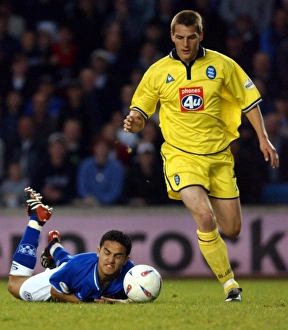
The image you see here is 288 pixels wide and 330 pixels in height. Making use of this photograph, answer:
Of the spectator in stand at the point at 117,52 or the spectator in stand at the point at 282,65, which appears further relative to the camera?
the spectator in stand at the point at 117,52

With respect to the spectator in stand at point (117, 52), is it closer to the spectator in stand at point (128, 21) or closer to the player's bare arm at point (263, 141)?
the spectator in stand at point (128, 21)

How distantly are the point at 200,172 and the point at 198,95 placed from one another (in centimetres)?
66

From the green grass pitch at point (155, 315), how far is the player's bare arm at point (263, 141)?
3.98ft

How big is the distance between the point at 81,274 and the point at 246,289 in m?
3.13

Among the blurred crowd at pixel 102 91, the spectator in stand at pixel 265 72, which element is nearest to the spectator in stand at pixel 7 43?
the blurred crowd at pixel 102 91

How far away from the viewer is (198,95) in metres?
7.93

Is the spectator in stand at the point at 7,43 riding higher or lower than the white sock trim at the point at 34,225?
higher

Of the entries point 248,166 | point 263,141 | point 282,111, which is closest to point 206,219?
point 263,141

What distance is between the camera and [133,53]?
1496 centimetres

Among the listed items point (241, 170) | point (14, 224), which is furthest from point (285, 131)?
point (14, 224)

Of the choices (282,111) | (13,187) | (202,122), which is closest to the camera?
(202,122)

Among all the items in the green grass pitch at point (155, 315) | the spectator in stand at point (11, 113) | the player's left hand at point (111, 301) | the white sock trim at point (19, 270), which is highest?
the spectator in stand at point (11, 113)

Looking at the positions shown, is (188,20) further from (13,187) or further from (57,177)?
(13,187)

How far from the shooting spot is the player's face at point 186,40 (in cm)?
775
